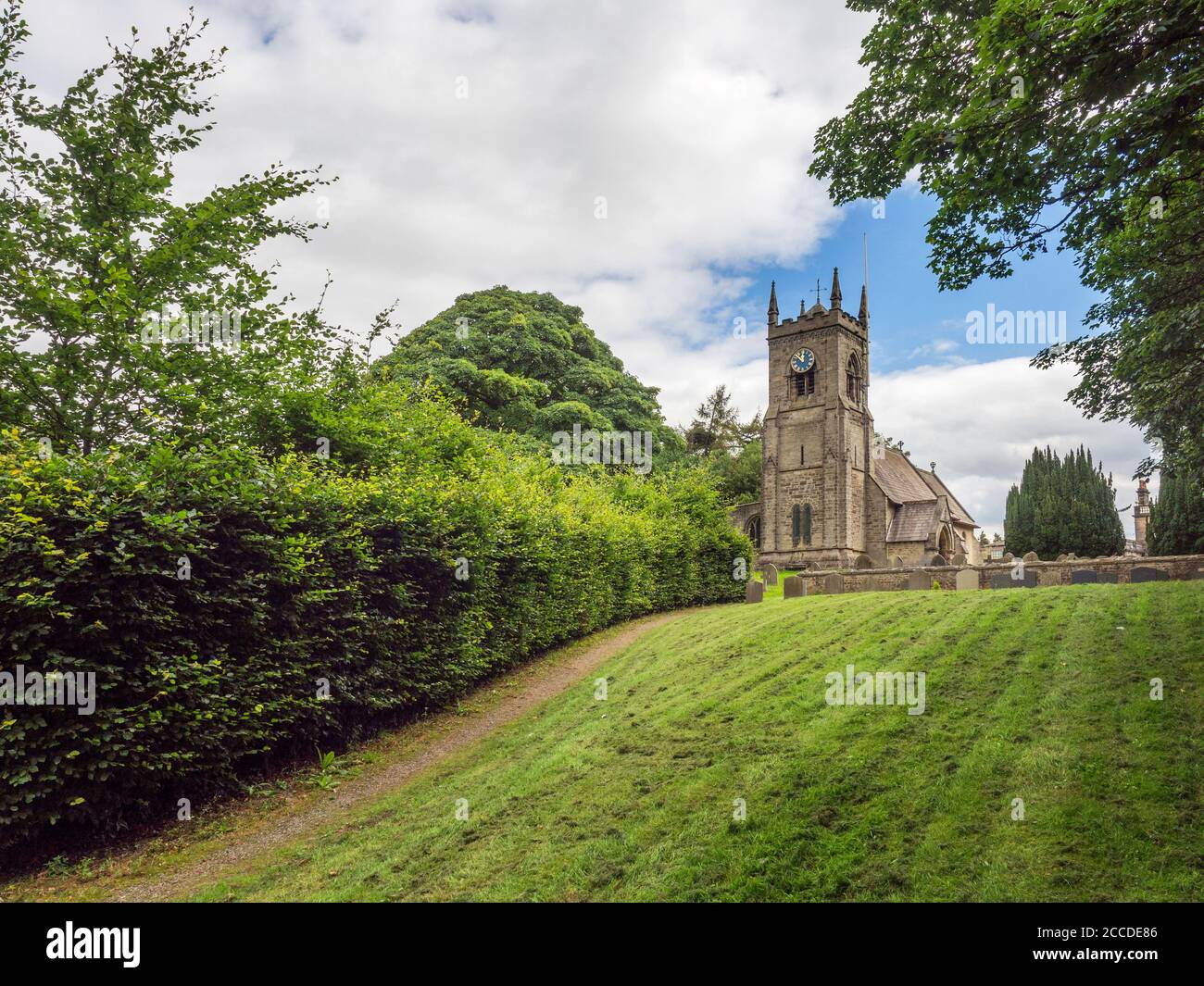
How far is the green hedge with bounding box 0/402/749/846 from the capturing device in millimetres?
6938

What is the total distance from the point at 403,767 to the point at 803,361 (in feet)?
160

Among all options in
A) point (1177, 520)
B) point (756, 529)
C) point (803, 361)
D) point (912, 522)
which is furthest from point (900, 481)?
point (1177, 520)

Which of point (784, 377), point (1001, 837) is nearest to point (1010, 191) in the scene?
point (1001, 837)

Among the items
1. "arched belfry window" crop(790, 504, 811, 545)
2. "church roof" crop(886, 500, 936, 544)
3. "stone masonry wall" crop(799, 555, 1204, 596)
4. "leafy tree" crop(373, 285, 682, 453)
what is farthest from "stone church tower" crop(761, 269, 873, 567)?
"stone masonry wall" crop(799, 555, 1204, 596)

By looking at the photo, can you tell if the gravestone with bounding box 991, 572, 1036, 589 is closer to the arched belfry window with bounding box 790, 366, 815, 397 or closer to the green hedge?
the green hedge

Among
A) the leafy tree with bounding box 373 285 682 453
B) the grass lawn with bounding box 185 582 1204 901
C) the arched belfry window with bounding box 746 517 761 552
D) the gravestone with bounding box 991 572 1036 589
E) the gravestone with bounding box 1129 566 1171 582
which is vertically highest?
the leafy tree with bounding box 373 285 682 453

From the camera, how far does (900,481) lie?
2304 inches

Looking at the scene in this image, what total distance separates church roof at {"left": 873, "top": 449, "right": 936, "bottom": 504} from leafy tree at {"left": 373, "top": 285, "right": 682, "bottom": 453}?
69.3 ft

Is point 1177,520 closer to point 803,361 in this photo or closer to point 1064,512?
point 1064,512

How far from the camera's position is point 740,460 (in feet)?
210

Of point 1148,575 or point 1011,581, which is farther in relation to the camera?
point 1011,581

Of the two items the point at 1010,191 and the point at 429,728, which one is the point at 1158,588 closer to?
the point at 1010,191

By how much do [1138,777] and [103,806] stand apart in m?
9.90

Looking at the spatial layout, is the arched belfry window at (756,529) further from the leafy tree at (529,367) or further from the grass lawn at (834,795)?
the grass lawn at (834,795)
